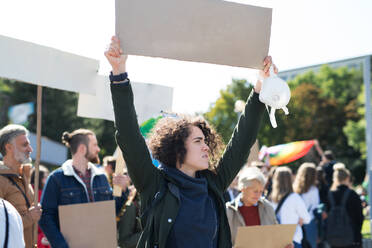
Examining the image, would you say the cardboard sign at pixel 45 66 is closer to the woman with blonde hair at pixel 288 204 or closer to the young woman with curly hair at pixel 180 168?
the young woman with curly hair at pixel 180 168

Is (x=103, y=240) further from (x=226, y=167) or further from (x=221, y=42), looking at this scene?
(x=221, y=42)

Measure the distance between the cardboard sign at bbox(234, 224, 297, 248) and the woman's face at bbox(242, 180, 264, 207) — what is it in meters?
0.86

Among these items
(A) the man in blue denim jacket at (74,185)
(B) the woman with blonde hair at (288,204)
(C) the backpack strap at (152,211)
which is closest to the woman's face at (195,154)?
(C) the backpack strap at (152,211)

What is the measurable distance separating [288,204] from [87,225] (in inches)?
123

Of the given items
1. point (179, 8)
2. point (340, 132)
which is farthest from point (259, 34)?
point (340, 132)

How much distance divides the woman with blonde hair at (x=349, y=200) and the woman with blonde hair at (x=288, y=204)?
1.57 metres

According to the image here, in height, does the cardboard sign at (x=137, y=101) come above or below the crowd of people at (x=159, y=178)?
above

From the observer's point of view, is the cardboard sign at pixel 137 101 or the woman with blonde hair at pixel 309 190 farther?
the woman with blonde hair at pixel 309 190

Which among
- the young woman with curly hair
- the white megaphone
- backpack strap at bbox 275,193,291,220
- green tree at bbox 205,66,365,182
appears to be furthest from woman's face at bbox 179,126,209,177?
green tree at bbox 205,66,365,182

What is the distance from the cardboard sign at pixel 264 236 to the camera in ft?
11.5

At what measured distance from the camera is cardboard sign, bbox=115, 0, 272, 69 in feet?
7.77

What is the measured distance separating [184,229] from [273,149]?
7772 mm

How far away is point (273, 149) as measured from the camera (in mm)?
9875

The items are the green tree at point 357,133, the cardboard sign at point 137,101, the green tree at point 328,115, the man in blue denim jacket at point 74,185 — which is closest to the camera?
the man in blue denim jacket at point 74,185
